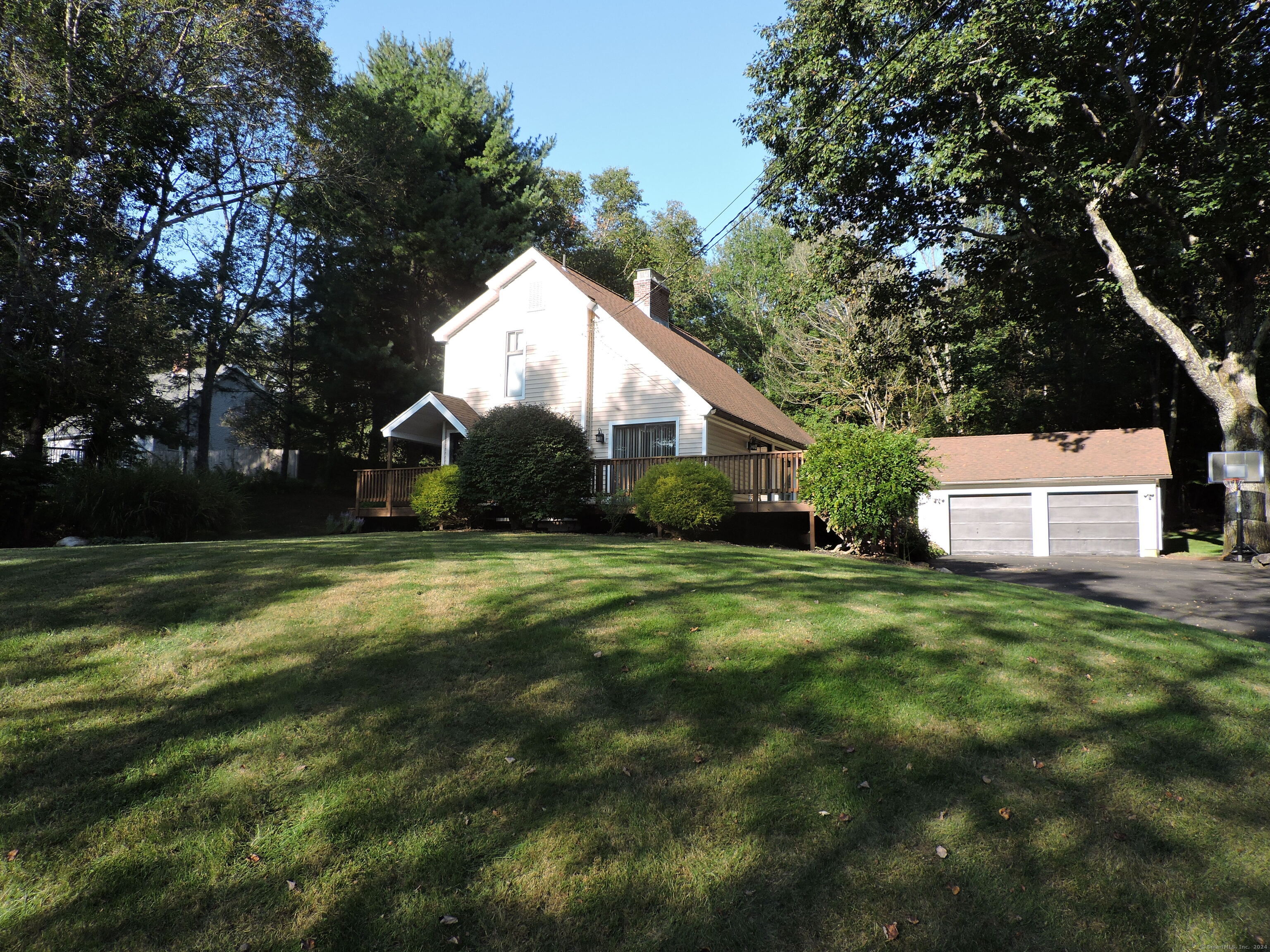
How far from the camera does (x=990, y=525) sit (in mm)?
22250

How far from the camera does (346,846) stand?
128 inches

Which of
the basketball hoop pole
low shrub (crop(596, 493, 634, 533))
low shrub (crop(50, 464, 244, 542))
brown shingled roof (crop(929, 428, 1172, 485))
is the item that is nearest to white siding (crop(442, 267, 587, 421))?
low shrub (crop(596, 493, 634, 533))

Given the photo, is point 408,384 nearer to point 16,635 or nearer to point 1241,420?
point 16,635

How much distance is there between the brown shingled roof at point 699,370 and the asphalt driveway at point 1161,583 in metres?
6.27

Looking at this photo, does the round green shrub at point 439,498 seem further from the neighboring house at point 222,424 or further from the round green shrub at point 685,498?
the neighboring house at point 222,424

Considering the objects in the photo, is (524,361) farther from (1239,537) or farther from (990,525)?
(1239,537)

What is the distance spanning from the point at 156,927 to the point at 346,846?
0.72 meters

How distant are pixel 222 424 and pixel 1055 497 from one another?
3346cm

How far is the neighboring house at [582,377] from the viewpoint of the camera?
59.0 feet

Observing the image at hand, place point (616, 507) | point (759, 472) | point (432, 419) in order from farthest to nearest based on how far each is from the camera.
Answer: point (432, 419), point (759, 472), point (616, 507)

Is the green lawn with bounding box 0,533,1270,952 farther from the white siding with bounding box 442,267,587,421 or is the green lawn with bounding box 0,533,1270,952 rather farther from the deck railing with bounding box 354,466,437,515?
the white siding with bounding box 442,267,587,421

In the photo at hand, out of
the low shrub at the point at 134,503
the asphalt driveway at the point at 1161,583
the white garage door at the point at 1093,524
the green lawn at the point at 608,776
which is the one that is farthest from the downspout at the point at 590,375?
the white garage door at the point at 1093,524

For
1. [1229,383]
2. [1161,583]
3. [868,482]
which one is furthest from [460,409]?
[1229,383]

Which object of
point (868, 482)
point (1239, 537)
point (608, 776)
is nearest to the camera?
point (608, 776)
